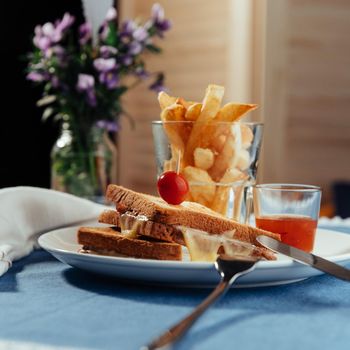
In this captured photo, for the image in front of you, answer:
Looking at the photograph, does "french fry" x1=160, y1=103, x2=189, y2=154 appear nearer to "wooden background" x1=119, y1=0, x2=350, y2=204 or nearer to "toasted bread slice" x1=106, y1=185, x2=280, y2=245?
"toasted bread slice" x1=106, y1=185, x2=280, y2=245

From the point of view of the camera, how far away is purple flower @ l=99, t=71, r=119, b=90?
2279mm

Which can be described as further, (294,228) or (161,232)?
(294,228)

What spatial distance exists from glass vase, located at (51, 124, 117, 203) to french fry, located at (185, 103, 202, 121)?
1.12 metres

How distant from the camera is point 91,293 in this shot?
0.82 metres

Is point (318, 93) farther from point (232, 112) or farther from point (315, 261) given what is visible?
point (315, 261)

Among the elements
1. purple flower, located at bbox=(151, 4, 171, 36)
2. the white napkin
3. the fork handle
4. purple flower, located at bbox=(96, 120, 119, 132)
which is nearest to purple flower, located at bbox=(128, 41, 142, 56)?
purple flower, located at bbox=(151, 4, 171, 36)

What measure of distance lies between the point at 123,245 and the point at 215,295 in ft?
0.89

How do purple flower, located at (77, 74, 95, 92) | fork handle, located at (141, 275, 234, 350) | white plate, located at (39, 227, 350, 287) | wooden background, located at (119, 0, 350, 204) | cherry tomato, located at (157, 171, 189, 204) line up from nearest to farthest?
fork handle, located at (141, 275, 234, 350)
white plate, located at (39, 227, 350, 287)
cherry tomato, located at (157, 171, 189, 204)
purple flower, located at (77, 74, 95, 92)
wooden background, located at (119, 0, 350, 204)

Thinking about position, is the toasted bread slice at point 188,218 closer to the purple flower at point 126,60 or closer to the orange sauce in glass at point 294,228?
the orange sauce in glass at point 294,228

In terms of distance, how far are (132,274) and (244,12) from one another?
104 inches

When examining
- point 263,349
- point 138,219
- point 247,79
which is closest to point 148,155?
point 247,79

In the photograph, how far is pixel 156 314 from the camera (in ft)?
2.34

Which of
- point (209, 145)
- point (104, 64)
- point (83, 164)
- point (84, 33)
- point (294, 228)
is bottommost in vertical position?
point (83, 164)

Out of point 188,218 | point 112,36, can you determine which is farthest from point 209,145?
point 112,36
